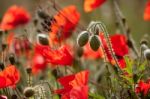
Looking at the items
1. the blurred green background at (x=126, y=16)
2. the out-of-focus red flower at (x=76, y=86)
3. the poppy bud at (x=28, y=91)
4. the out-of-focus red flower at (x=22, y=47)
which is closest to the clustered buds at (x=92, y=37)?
the out-of-focus red flower at (x=76, y=86)

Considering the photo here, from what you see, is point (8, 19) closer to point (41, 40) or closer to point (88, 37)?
→ point (41, 40)

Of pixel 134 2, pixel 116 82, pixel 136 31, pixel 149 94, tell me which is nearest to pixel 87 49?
pixel 116 82

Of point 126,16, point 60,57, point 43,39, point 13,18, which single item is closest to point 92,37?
point 60,57

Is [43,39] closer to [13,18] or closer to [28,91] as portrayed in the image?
[28,91]

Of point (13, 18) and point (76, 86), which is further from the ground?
point (13, 18)

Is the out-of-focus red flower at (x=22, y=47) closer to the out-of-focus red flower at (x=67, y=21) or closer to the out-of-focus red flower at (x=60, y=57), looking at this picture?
the out-of-focus red flower at (x=67, y=21)

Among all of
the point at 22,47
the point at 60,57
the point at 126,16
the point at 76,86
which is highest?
the point at 126,16
